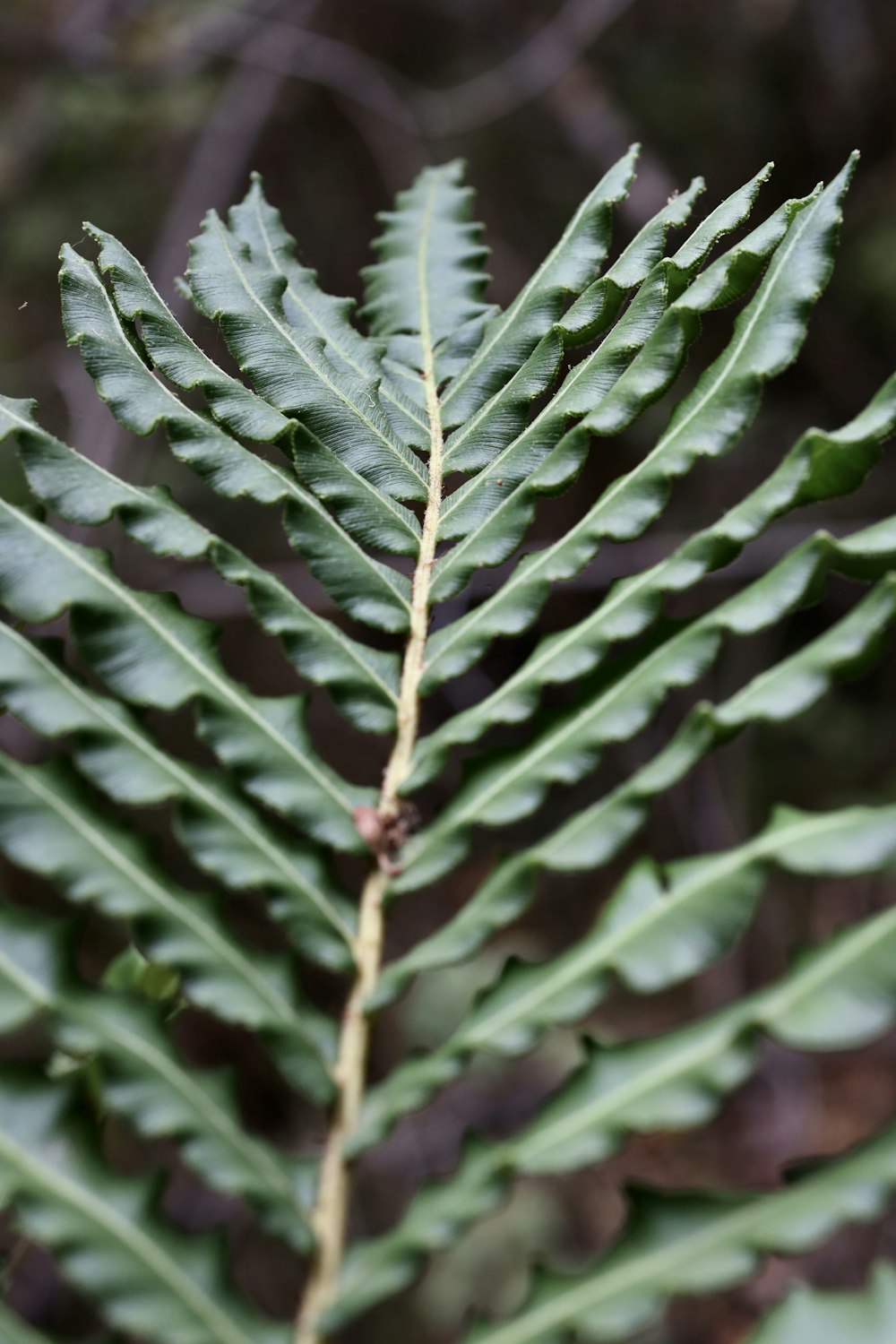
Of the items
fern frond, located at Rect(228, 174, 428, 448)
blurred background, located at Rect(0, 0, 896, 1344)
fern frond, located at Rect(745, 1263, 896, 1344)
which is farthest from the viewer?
blurred background, located at Rect(0, 0, 896, 1344)

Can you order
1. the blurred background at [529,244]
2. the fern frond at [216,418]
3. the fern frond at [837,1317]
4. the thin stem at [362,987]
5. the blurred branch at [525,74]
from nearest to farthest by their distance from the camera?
the fern frond at [837,1317] → the thin stem at [362,987] → the fern frond at [216,418] → the blurred background at [529,244] → the blurred branch at [525,74]

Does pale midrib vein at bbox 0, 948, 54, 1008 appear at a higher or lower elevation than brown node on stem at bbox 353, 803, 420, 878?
higher

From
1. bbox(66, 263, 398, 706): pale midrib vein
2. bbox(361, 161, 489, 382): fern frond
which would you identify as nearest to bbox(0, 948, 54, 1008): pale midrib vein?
bbox(66, 263, 398, 706): pale midrib vein

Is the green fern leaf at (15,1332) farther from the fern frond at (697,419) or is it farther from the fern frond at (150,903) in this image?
the fern frond at (697,419)

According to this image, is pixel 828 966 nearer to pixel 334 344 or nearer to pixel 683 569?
pixel 683 569

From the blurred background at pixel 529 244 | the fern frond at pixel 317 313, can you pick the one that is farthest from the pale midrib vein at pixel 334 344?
the blurred background at pixel 529 244

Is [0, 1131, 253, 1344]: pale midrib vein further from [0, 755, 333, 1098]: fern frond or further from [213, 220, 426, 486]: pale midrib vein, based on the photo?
[213, 220, 426, 486]: pale midrib vein

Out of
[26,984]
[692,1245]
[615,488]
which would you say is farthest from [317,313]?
[692,1245]
